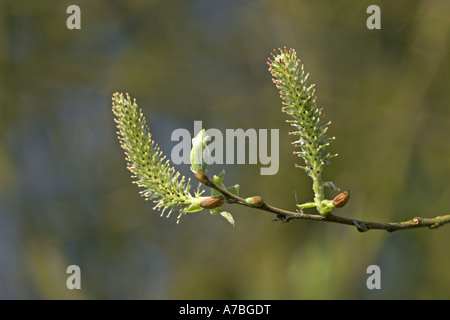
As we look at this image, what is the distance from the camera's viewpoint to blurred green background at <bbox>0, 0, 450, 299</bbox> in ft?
14.7

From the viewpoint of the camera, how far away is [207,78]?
5246 mm

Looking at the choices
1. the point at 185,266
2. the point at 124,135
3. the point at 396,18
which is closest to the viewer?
the point at 124,135

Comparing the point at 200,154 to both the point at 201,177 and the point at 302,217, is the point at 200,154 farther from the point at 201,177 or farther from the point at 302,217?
the point at 302,217

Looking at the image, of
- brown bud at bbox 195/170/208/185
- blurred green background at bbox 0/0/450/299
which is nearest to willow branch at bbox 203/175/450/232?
brown bud at bbox 195/170/208/185

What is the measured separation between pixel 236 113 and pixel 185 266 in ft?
4.50

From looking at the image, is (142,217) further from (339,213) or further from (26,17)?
(26,17)

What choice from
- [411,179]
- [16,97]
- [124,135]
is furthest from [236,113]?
[124,135]

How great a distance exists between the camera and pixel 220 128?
195 inches

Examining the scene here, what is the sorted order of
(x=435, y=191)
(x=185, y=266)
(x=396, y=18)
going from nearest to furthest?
(x=435, y=191) < (x=396, y=18) < (x=185, y=266)

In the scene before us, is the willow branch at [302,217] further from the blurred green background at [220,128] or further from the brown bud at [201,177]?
the blurred green background at [220,128]

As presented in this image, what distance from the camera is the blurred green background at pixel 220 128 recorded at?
14.7ft

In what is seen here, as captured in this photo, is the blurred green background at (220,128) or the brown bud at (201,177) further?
the blurred green background at (220,128)

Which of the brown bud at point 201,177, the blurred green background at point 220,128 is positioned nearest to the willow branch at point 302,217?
the brown bud at point 201,177

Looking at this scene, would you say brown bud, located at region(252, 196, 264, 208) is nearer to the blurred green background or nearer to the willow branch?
the willow branch
